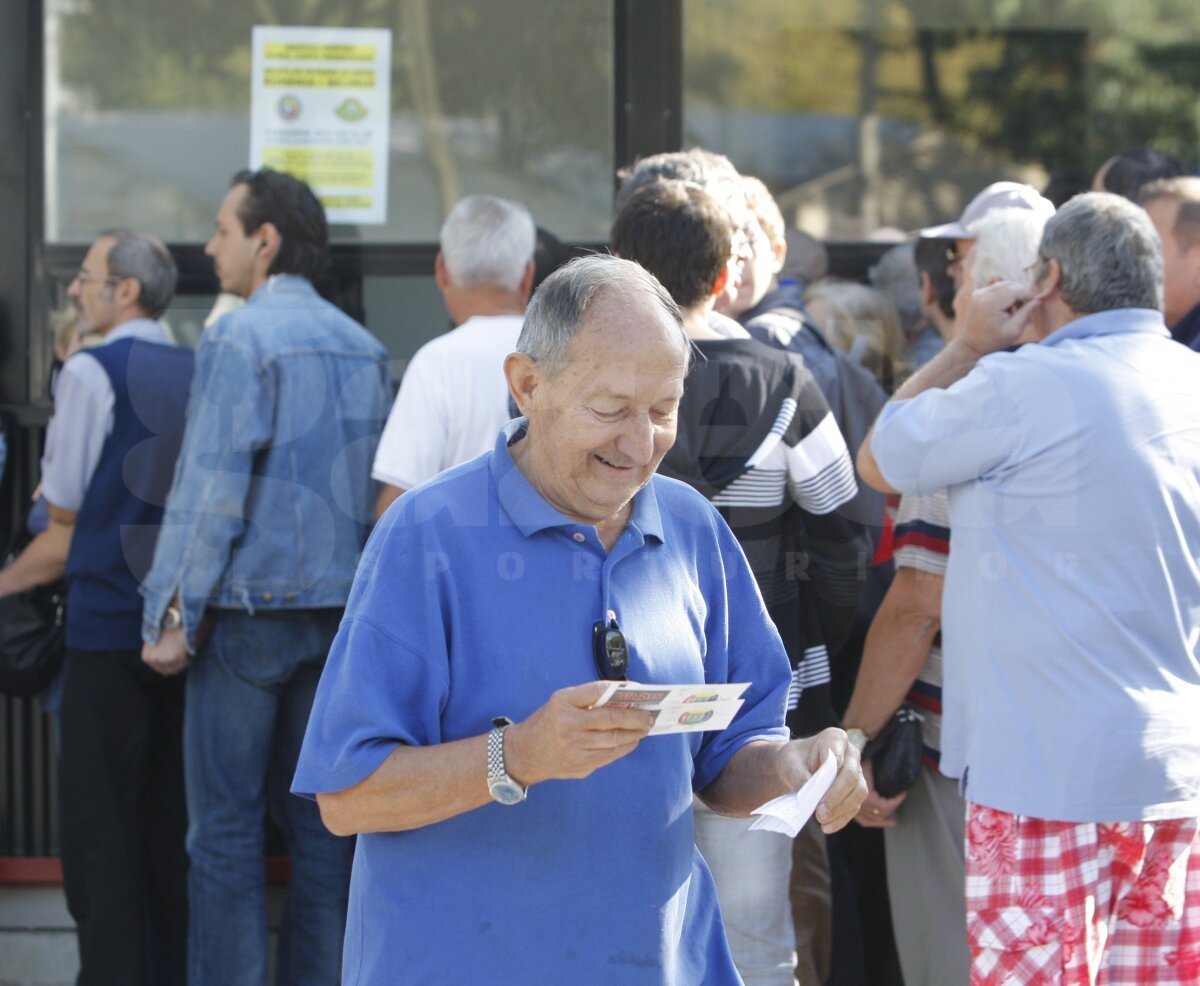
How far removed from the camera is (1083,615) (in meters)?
3.19

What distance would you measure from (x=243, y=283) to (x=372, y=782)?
266cm

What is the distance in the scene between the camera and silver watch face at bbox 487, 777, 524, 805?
2.08 m

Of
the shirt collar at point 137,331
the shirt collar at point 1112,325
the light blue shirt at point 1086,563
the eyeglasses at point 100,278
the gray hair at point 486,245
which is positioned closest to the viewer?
the light blue shirt at point 1086,563

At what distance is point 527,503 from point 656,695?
41 cm

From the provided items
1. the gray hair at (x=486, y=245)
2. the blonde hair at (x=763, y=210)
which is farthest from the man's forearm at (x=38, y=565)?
the blonde hair at (x=763, y=210)

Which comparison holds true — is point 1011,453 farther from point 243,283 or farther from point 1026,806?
point 243,283

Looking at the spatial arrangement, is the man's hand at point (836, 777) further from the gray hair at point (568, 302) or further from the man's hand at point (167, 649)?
the man's hand at point (167, 649)

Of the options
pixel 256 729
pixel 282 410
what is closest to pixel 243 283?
pixel 282 410

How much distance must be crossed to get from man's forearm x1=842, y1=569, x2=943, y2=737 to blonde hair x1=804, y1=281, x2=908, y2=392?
1.48 metres

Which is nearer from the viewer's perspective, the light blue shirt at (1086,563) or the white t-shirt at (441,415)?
the light blue shirt at (1086,563)

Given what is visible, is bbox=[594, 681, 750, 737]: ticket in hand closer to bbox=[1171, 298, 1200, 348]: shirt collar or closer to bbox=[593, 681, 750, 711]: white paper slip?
bbox=[593, 681, 750, 711]: white paper slip

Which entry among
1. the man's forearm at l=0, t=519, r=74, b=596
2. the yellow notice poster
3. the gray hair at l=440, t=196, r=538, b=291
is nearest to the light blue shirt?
the gray hair at l=440, t=196, r=538, b=291

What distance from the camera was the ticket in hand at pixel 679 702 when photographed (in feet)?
6.51

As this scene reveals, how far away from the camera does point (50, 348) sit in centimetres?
506
